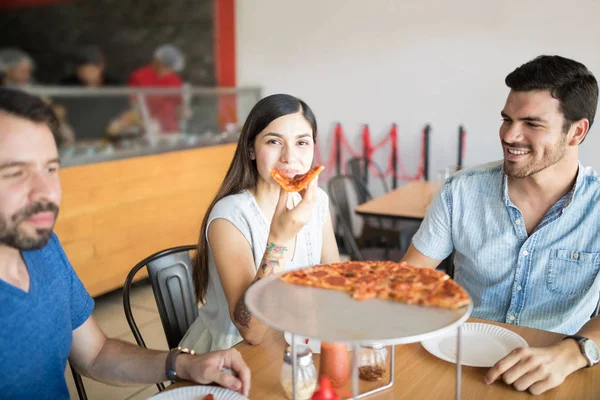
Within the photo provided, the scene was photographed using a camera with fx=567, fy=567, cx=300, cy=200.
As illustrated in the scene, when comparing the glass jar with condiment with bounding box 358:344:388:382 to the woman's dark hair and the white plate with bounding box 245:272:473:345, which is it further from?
the woman's dark hair

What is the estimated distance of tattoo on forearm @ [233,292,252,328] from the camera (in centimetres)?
152

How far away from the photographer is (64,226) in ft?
11.6

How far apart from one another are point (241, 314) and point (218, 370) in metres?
0.27

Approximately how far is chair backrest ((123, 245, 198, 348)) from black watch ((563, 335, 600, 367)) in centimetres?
117

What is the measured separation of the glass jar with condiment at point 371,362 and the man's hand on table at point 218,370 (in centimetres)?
26

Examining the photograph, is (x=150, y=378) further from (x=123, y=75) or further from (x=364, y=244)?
(x=123, y=75)

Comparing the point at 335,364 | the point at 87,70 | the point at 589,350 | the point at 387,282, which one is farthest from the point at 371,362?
the point at 87,70

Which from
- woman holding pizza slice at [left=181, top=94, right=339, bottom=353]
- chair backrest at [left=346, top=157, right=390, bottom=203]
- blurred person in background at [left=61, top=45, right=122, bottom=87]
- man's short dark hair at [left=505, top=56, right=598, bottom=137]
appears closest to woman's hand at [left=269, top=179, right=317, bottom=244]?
woman holding pizza slice at [left=181, top=94, right=339, bottom=353]

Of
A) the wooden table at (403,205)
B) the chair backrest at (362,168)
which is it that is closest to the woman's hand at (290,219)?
the wooden table at (403,205)

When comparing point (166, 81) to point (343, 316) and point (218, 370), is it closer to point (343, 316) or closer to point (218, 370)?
point (218, 370)

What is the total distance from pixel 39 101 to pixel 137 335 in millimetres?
841

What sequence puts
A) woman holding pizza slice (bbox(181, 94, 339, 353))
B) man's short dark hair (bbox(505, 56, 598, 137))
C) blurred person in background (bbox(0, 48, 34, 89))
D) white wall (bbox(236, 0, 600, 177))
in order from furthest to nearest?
blurred person in background (bbox(0, 48, 34, 89)), white wall (bbox(236, 0, 600, 177)), man's short dark hair (bbox(505, 56, 598, 137)), woman holding pizza slice (bbox(181, 94, 339, 353))

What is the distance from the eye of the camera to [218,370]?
128 centimetres

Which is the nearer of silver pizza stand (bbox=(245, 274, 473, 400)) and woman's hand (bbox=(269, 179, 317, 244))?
silver pizza stand (bbox=(245, 274, 473, 400))
